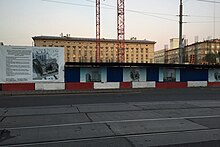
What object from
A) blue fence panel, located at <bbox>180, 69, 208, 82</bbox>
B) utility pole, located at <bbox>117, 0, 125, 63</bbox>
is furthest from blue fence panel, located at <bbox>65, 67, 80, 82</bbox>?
utility pole, located at <bbox>117, 0, 125, 63</bbox>

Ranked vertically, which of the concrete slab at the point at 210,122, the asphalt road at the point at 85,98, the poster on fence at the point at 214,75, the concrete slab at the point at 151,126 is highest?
the poster on fence at the point at 214,75

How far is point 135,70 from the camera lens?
30.0m

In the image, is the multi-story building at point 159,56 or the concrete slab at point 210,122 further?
the multi-story building at point 159,56

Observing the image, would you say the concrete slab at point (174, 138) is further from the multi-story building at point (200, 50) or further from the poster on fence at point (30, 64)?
the multi-story building at point (200, 50)

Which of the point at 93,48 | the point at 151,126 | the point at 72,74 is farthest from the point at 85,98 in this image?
the point at 93,48

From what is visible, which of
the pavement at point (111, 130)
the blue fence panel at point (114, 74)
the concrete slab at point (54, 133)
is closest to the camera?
the pavement at point (111, 130)

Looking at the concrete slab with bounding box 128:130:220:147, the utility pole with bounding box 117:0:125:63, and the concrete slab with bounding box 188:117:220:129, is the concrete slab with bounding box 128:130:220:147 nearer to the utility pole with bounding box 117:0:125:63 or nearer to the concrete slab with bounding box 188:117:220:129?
the concrete slab with bounding box 188:117:220:129

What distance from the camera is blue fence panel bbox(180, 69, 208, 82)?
105 feet

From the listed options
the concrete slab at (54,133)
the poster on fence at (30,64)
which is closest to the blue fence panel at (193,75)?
the poster on fence at (30,64)

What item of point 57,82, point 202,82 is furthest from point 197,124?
point 202,82

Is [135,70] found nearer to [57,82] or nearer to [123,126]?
[57,82]

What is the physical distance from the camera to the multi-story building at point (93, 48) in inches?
4958

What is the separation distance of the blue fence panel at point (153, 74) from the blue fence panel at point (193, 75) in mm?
3009

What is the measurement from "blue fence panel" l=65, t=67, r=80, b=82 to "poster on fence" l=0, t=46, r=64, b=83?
1.61 ft
